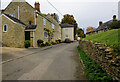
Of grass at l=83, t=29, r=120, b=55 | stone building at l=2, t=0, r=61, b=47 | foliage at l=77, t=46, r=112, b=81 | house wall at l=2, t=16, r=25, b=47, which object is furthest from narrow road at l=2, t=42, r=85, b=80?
stone building at l=2, t=0, r=61, b=47

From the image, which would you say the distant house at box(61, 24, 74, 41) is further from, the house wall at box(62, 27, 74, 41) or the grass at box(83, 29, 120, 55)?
the grass at box(83, 29, 120, 55)

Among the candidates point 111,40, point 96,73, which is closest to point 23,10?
point 111,40

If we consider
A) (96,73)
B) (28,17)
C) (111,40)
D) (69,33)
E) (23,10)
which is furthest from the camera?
(69,33)

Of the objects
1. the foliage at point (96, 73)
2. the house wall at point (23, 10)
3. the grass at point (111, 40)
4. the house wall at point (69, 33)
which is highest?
the house wall at point (23, 10)

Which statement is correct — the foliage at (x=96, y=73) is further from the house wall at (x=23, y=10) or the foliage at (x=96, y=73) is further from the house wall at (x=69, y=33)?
the house wall at (x=69, y=33)

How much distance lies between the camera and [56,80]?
11.6 ft

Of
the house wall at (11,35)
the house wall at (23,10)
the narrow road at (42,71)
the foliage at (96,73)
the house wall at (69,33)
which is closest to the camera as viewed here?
the foliage at (96,73)

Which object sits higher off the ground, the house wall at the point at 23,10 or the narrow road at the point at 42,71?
the house wall at the point at 23,10

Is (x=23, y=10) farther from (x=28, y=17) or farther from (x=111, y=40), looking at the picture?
(x=111, y=40)

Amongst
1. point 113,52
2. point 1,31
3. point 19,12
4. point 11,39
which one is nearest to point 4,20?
point 1,31

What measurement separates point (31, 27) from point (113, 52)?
15.2 m

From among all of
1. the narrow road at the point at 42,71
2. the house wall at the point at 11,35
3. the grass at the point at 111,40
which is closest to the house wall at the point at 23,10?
the house wall at the point at 11,35

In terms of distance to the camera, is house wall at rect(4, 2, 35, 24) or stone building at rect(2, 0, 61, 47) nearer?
stone building at rect(2, 0, 61, 47)

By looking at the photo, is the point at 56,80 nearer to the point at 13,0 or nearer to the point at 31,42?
the point at 31,42
